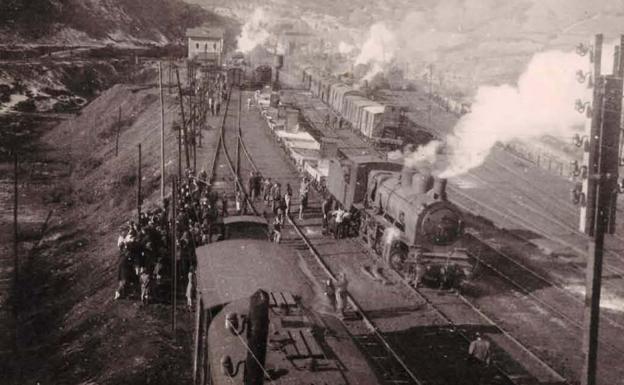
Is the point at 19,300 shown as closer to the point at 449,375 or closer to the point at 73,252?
the point at 73,252

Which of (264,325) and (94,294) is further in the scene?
(94,294)

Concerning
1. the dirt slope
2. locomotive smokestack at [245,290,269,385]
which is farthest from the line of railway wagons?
locomotive smokestack at [245,290,269,385]

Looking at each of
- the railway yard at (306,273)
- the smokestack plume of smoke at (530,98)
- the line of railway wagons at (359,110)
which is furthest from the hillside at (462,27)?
the railway yard at (306,273)

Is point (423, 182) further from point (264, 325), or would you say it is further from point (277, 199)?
point (264, 325)

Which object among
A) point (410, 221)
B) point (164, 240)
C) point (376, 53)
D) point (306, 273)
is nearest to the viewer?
point (306, 273)

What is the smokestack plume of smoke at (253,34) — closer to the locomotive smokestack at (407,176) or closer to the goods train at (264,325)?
the locomotive smokestack at (407,176)

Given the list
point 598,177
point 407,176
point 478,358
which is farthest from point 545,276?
point 598,177

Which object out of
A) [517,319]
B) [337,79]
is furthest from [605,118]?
[337,79]
